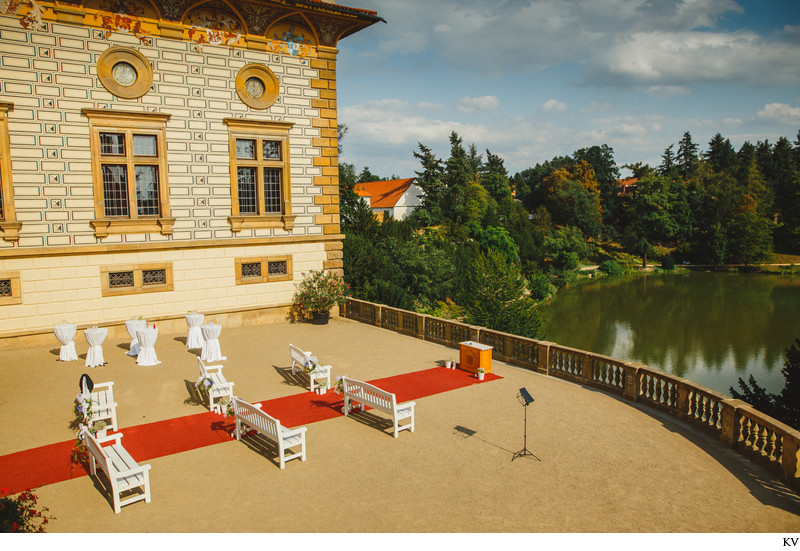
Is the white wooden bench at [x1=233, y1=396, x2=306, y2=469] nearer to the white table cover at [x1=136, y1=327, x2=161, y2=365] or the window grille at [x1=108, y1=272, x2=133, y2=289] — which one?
the white table cover at [x1=136, y1=327, x2=161, y2=365]

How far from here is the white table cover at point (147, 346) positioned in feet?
43.2

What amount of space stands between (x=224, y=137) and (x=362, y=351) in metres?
8.35

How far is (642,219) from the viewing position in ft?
225

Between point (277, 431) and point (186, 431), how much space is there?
2451 millimetres

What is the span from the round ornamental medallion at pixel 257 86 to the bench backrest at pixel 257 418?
11.8 m

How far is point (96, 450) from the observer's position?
7250 millimetres

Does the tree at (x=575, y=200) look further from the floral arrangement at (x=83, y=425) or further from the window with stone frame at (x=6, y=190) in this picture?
the floral arrangement at (x=83, y=425)

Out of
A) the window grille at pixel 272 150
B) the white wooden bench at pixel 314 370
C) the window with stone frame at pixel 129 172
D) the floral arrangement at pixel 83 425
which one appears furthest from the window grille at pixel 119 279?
the floral arrangement at pixel 83 425

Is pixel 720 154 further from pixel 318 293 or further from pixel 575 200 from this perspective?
pixel 318 293

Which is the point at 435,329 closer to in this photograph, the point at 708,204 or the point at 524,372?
the point at 524,372

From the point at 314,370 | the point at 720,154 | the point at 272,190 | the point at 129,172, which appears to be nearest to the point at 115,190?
the point at 129,172

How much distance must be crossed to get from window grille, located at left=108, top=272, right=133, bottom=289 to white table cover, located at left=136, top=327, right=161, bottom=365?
3467 millimetres

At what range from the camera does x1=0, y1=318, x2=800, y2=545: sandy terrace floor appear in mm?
6523

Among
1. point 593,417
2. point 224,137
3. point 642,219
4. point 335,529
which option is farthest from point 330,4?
point 642,219
